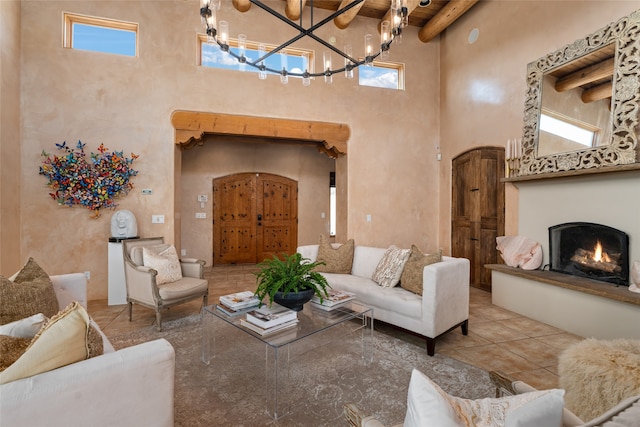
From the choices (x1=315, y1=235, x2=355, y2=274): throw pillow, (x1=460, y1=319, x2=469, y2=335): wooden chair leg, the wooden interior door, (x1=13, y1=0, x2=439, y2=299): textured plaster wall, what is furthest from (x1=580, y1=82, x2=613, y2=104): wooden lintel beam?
(x1=315, y1=235, x2=355, y2=274): throw pillow

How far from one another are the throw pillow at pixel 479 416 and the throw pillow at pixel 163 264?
128 inches

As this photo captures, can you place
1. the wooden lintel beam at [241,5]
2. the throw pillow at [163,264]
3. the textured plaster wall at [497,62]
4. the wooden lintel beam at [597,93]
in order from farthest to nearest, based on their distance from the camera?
1. the wooden lintel beam at [241,5]
2. the textured plaster wall at [497,62]
3. the throw pillow at [163,264]
4. the wooden lintel beam at [597,93]

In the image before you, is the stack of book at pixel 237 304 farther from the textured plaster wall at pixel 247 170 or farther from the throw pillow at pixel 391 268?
the textured plaster wall at pixel 247 170

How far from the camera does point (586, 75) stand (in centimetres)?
335

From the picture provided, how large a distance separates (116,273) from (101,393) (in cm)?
337

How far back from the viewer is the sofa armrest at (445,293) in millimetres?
2586

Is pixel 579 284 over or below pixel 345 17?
below

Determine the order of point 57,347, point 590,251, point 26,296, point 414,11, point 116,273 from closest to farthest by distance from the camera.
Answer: point 57,347, point 26,296, point 590,251, point 116,273, point 414,11

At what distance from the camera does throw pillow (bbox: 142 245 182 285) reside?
135 inches

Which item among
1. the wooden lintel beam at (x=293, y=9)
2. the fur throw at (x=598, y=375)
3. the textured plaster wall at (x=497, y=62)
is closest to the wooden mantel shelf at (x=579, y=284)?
the textured plaster wall at (x=497, y=62)

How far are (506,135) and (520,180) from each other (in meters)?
0.83

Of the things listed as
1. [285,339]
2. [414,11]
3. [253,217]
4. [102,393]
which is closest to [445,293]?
[285,339]

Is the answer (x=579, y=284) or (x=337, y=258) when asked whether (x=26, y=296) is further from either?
(x=579, y=284)

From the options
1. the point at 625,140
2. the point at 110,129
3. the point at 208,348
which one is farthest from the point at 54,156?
the point at 625,140
